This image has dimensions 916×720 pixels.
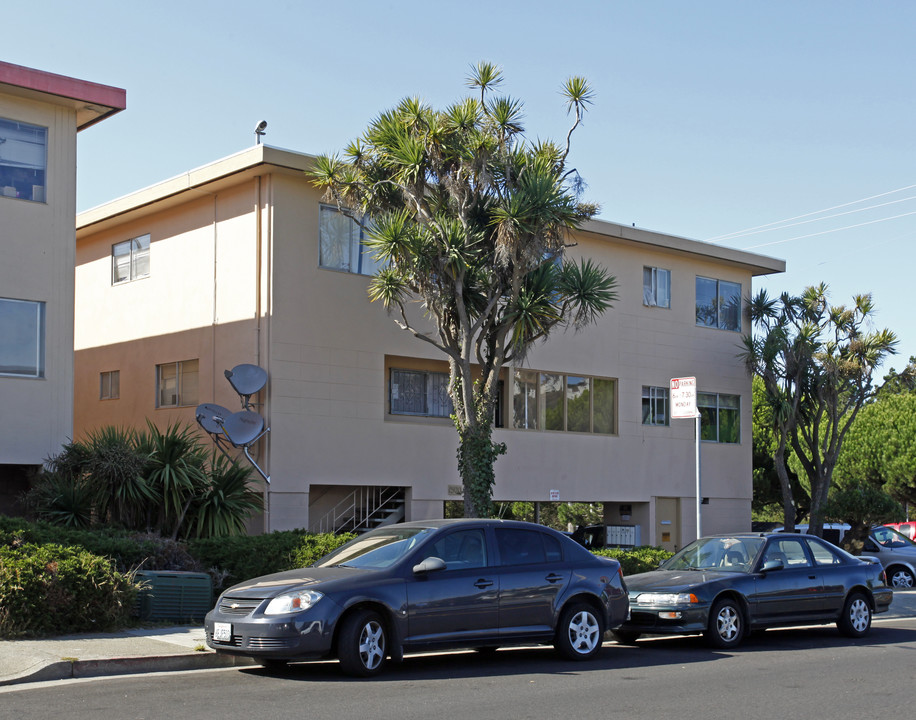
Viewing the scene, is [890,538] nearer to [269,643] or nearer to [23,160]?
[269,643]

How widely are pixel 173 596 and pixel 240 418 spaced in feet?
21.4

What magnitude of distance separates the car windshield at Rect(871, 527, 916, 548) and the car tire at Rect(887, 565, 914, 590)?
1.07 meters

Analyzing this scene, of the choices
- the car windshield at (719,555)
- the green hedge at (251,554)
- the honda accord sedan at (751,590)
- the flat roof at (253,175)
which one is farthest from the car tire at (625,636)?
the flat roof at (253,175)

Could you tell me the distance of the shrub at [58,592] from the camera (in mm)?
11180

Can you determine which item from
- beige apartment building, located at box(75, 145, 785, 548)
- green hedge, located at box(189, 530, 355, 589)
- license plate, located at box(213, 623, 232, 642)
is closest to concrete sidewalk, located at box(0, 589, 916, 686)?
license plate, located at box(213, 623, 232, 642)

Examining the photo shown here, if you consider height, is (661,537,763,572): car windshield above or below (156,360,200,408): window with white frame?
below

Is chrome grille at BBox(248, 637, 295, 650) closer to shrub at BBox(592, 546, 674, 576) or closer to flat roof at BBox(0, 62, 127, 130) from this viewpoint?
shrub at BBox(592, 546, 674, 576)

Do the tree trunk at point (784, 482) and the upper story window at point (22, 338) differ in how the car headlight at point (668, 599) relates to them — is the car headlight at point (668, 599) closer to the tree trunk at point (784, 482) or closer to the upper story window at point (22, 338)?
the upper story window at point (22, 338)

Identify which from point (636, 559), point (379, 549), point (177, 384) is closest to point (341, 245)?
point (177, 384)

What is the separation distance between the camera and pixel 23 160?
1747 centimetres

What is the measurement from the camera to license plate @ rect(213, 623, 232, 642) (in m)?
9.93

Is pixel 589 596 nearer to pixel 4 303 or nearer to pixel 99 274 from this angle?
pixel 4 303

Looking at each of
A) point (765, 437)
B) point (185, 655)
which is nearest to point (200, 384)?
point (185, 655)

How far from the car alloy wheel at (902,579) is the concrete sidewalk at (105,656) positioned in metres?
17.2
